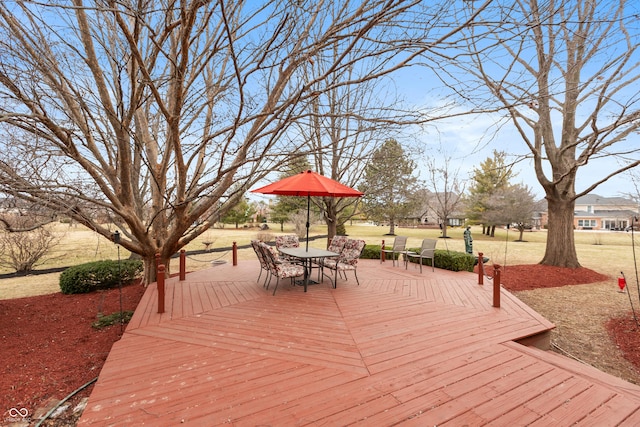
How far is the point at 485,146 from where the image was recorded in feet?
28.8

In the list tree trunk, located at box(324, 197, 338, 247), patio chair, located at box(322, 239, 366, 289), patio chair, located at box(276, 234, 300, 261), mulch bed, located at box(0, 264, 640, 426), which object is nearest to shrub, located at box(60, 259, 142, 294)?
mulch bed, located at box(0, 264, 640, 426)

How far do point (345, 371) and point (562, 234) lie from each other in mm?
11015

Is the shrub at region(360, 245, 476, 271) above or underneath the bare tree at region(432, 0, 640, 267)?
underneath

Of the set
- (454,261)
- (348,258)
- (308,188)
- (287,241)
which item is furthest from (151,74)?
(454,261)

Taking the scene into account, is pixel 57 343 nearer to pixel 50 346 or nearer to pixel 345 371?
pixel 50 346

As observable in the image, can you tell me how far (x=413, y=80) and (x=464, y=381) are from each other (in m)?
3.77

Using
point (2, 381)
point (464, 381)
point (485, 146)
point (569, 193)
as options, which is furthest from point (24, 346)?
point (569, 193)

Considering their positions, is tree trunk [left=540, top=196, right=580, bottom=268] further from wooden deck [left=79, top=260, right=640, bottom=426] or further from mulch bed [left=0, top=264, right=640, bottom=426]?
wooden deck [left=79, top=260, right=640, bottom=426]

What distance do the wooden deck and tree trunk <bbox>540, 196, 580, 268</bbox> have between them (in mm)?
7516

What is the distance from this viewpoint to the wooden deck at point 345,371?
2141 mm

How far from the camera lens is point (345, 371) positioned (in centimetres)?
269

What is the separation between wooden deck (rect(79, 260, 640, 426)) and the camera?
214 centimetres

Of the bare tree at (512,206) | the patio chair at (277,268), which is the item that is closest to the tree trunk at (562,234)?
the patio chair at (277,268)

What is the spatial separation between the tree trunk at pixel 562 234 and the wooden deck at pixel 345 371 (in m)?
7.52
